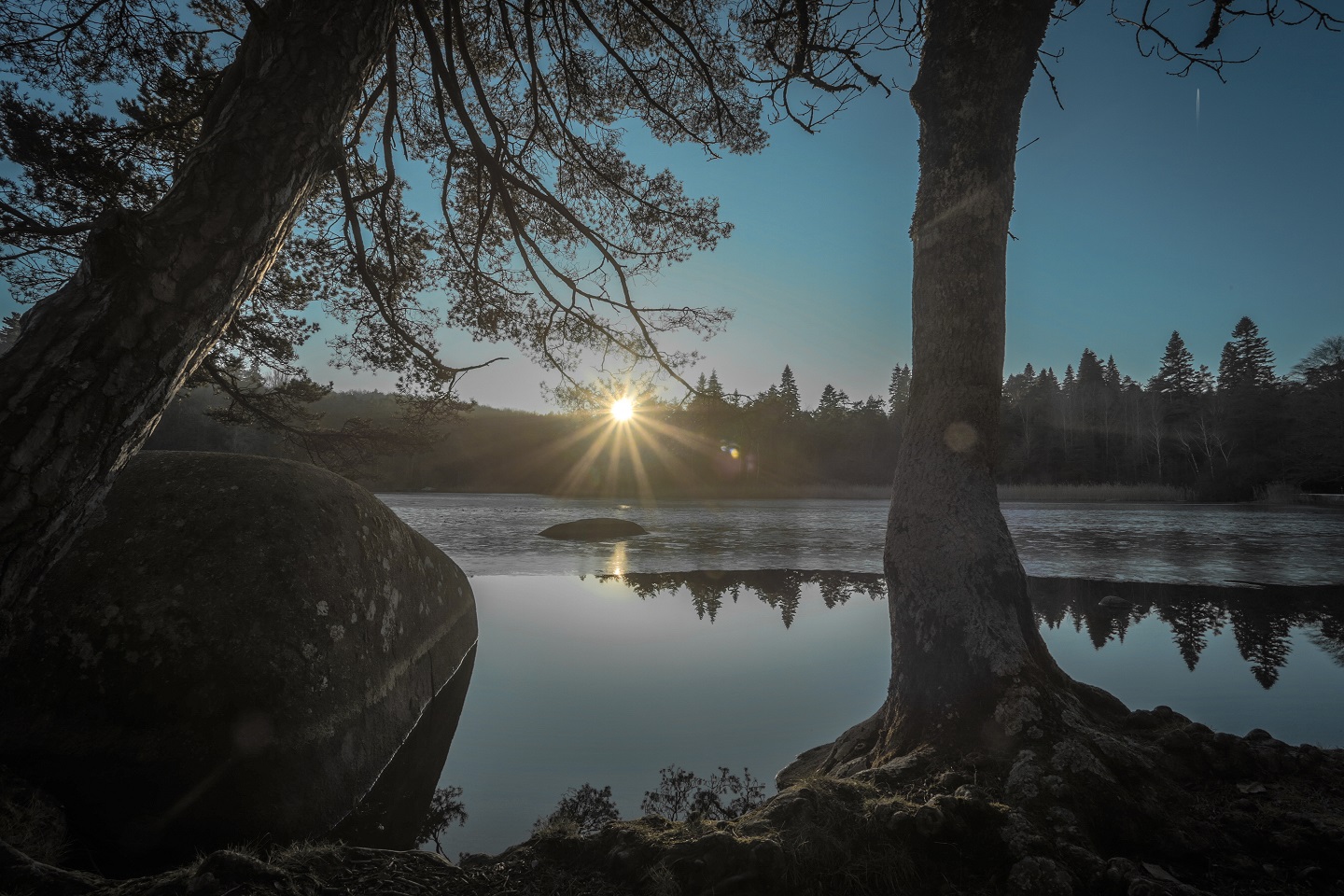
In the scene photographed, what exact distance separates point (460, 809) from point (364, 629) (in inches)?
42.0

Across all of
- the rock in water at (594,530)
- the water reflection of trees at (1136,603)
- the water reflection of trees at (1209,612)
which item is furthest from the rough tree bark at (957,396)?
the rock in water at (594,530)

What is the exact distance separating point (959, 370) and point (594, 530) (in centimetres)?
1255

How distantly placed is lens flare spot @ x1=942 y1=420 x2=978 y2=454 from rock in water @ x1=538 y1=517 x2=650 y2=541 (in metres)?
11.7

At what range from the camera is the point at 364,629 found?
3.18 m

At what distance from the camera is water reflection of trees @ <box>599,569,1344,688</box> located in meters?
5.12

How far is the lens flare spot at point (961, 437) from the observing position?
2.82m

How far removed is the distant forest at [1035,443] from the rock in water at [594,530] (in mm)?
15696

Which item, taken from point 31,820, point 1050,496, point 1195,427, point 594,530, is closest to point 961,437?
point 31,820

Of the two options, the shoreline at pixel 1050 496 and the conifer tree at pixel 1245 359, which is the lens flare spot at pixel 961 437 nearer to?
the shoreline at pixel 1050 496

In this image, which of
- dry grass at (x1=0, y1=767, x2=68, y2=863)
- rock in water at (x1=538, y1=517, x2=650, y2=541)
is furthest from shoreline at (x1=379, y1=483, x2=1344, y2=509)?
dry grass at (x1=0, y1=767, x2=68, y2=863)

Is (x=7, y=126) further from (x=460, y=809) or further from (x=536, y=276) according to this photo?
(x=460, y=809)

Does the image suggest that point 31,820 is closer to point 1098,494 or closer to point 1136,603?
point 1136,603

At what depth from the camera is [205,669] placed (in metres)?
2.47

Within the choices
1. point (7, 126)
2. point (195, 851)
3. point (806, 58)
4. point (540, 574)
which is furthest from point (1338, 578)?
point (7, 126)
